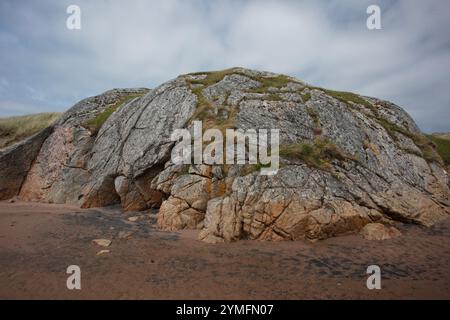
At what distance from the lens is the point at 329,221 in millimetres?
14398

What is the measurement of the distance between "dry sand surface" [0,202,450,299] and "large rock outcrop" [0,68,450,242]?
1.27 meters

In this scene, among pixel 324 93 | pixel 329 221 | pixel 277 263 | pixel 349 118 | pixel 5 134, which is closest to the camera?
pixel 277 263

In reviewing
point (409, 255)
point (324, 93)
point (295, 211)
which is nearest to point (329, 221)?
point (295, 211)

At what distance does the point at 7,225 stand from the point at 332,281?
15.5m

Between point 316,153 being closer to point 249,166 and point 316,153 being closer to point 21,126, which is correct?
point 249,166

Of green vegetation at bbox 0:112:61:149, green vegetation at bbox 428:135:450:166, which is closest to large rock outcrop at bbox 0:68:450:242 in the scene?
green vegetation at bbox 428:135:450:166

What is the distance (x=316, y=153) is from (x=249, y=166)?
4122 mm

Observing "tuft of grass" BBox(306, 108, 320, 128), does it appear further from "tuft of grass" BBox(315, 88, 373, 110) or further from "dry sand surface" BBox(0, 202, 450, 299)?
"dry sand surface" BBox(0, 202, 450, 299)

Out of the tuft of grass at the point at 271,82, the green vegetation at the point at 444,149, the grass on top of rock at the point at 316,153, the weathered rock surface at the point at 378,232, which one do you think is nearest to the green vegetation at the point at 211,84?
the tuft of grass at the point at 271,82

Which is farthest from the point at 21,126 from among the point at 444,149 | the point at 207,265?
the point at 444,149

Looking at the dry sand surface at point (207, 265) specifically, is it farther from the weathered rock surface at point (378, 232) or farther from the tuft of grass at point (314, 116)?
the tuft of grass at point (314, 116)

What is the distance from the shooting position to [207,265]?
11.5 m

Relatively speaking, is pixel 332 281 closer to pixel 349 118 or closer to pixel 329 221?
pixel 329 221
